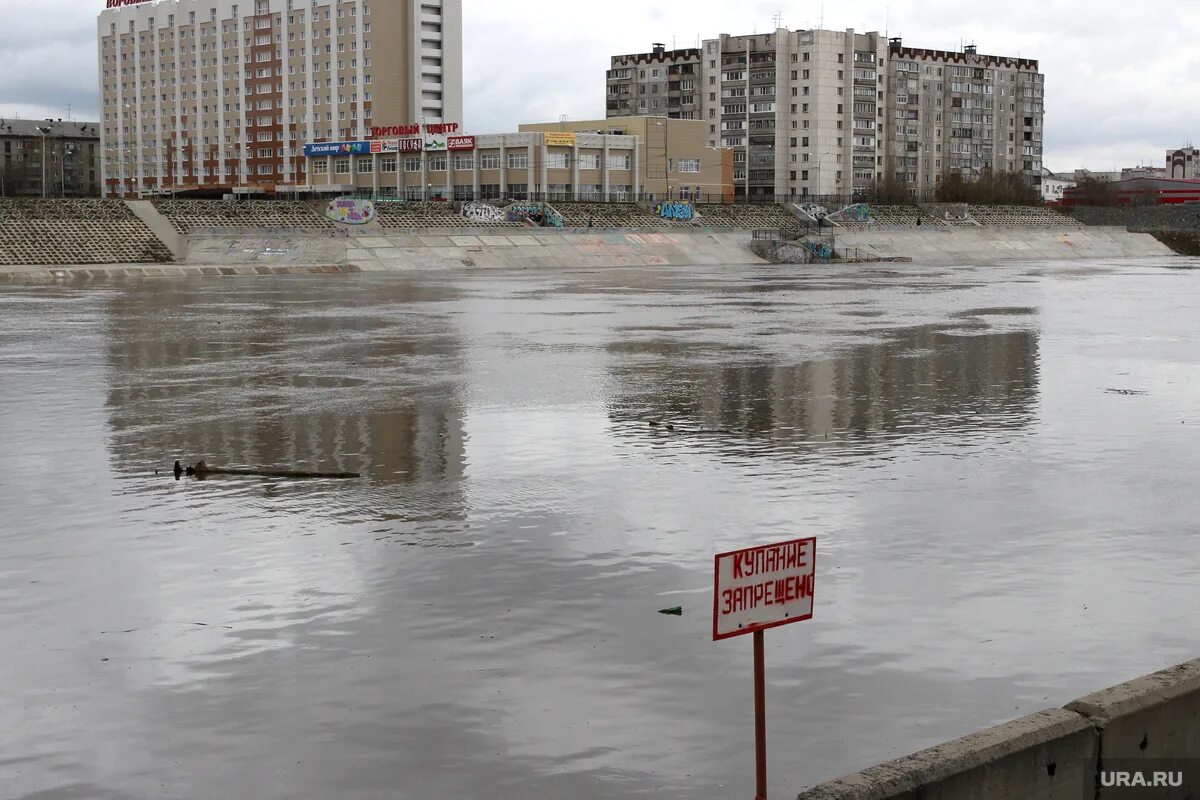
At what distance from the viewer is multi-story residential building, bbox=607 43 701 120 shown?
183375 millimetres

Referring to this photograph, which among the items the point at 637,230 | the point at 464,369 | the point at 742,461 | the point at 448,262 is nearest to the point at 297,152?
the point at 637,230

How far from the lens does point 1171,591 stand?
11641mm

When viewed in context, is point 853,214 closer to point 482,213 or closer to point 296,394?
point 482,213

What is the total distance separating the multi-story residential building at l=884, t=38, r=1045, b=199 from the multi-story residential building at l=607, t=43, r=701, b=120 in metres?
26.0

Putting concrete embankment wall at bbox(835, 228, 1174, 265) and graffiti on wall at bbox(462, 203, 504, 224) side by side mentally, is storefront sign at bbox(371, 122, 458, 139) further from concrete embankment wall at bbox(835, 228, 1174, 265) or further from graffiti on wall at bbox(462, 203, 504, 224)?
concrete embankment wall at bbox(835, 228, 1174, 265)

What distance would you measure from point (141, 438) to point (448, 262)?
6870 centimetres

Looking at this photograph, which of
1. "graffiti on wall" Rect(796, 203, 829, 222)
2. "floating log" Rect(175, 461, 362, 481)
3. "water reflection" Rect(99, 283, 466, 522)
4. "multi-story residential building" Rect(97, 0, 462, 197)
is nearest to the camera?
"floating log" Rect(175, 461, 362, 481)

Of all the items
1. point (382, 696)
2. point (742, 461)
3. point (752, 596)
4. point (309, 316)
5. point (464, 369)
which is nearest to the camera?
point (752, 596)

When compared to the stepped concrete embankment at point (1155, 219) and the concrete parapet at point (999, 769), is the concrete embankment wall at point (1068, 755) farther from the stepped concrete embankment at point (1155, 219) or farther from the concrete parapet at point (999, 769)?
the stepped concrete embankment at point (1155, 219)

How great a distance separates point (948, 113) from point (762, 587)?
19437 centimetres

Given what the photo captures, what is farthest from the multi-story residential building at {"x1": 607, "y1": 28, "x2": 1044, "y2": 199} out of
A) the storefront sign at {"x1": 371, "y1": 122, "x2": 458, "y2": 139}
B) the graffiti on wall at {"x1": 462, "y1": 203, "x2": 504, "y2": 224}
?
the graffiti on wall at {"x1": 462, "y1": 203, "x2": 504, "y2": 224}

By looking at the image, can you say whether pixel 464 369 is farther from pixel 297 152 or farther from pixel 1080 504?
pixel 297 152

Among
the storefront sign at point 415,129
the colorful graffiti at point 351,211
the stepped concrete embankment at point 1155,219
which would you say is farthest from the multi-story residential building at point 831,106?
the colorful graffiti at point 351,211

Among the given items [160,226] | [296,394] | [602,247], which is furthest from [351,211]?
[296,394]
